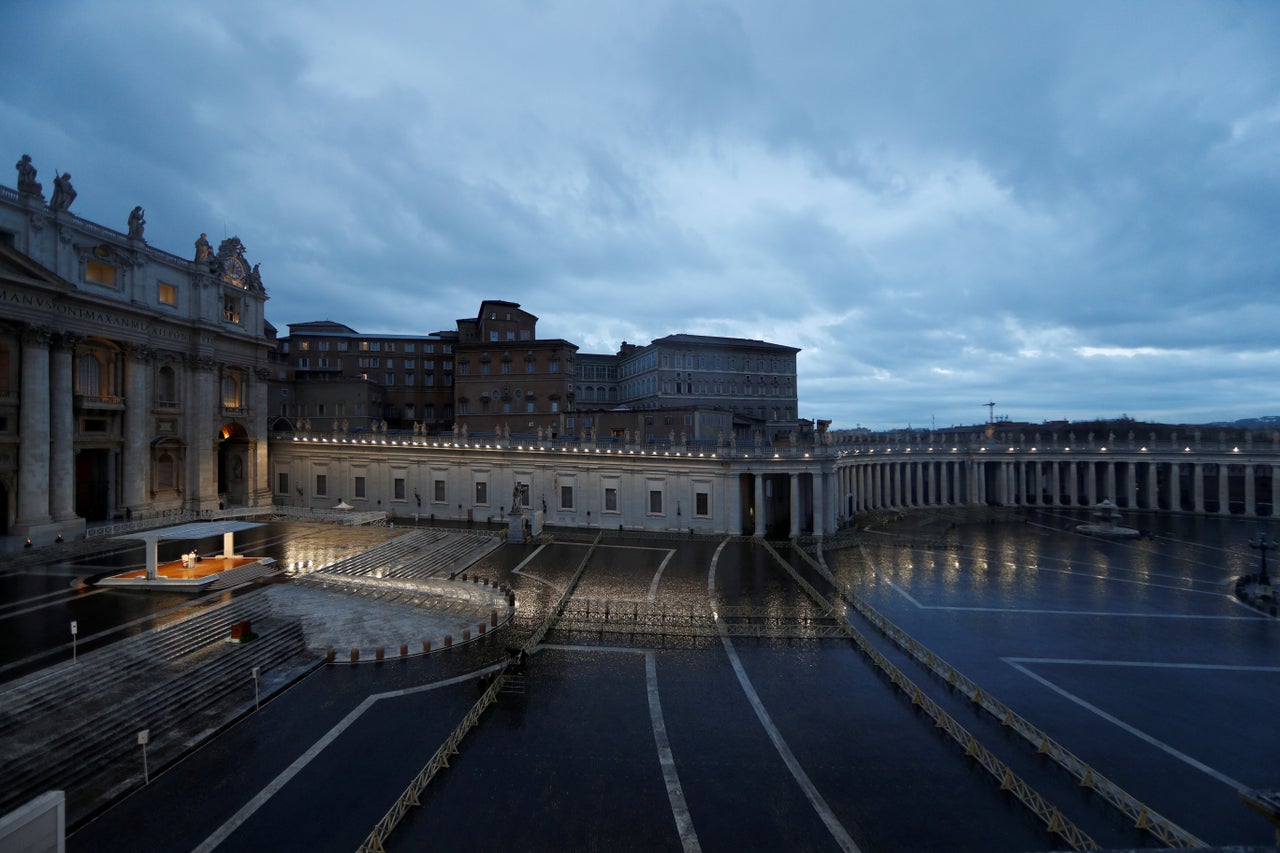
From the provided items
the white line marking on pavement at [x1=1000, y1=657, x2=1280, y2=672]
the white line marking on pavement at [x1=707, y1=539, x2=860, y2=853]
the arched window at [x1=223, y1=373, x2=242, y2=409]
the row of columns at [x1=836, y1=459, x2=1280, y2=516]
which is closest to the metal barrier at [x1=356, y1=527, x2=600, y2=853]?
the white line marking on pavement at [x1=707, y1=539, x2=860, y2=853]

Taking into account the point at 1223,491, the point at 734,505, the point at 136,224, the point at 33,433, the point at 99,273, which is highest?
the point at 136,224

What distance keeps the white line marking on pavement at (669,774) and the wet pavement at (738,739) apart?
9cm

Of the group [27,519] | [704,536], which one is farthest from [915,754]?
[27,519]

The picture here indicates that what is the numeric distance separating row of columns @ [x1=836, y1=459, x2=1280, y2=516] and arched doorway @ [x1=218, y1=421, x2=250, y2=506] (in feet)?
196

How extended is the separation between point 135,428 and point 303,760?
42603mm

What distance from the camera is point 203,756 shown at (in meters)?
15.6

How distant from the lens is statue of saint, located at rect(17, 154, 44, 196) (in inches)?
1453

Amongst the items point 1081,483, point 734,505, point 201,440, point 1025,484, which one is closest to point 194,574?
point 201,440

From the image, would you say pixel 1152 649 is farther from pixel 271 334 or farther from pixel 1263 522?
pixel 271 334

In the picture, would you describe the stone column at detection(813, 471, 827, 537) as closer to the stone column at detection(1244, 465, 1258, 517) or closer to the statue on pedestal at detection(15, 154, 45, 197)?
the stone column at detection(1244, 465, 1258, 517)

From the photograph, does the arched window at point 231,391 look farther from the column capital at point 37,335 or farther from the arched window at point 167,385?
the column capital at point 37,335

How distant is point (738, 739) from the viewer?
54.5ft

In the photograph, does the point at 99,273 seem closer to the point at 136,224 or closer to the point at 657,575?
the point at 136,224

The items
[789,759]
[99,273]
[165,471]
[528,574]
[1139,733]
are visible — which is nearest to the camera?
[789,759]
